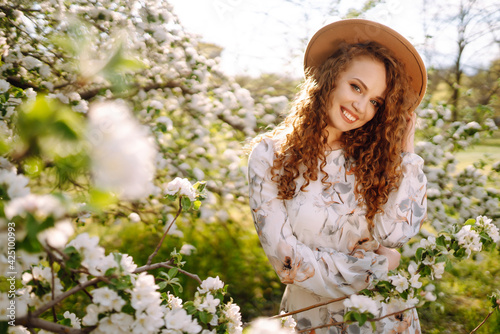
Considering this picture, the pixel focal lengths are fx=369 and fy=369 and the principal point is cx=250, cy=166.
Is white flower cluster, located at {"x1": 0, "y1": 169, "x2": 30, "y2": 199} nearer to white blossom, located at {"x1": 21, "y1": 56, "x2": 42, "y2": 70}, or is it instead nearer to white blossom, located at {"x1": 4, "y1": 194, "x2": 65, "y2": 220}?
white blossom, located at {"x1": 4, "y1": 194, "x2": 65, "y2": 220}

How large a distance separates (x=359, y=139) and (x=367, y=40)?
1.44 feet

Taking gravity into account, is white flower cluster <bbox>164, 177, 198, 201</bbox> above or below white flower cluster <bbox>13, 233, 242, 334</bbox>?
above

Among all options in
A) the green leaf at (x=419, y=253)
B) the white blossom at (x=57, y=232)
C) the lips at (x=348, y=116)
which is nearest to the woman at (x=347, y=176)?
the lips at (x=348, y=116)

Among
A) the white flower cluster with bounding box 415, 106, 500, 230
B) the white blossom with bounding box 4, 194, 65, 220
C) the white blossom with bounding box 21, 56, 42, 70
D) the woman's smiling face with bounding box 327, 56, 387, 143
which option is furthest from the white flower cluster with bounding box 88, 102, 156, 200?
the white flower cluster with bounding box 415, 106, 500, 230

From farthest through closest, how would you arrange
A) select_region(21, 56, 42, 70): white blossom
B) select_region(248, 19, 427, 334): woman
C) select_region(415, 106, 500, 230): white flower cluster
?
select_region(415, 106, 500, 230): white flower cluster, select_region(21, 56, 42, 70): white blossom, select_region(248, 19, 427, 334): woman

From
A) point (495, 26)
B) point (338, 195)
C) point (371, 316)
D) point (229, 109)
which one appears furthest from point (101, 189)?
point (495, 26)

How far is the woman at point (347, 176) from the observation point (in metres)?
1.48

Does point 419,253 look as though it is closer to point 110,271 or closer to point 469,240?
point 469,240

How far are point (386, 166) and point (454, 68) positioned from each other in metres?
4.48

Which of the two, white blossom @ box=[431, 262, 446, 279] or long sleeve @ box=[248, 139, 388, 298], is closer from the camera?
white blossom @ box=[431, 262, 446, 279]

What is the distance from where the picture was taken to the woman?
1.48m

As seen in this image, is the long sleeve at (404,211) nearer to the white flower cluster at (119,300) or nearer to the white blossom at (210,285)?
the white blossom at (210,285)

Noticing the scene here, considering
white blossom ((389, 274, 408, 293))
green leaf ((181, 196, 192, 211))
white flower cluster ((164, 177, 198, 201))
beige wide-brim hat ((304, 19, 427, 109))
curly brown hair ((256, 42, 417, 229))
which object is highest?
beige wide-brim hat ((304, 19, 427, 109))

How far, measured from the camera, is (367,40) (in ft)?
5.29
